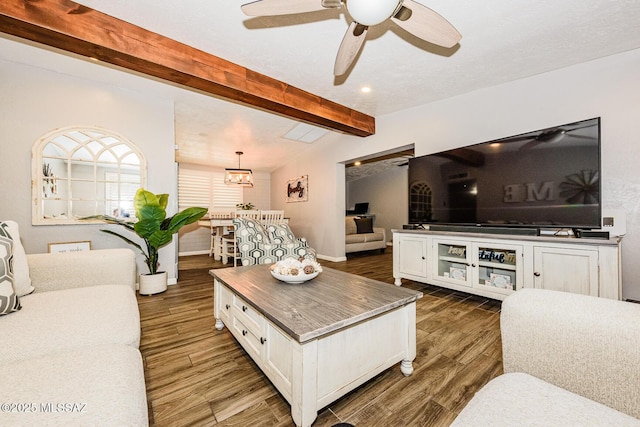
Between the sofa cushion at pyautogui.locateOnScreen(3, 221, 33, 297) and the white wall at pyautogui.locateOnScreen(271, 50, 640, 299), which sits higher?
the white wall at pyautogui.locateOnScreen(271, 50, 640, 299)

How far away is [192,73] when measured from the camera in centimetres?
242

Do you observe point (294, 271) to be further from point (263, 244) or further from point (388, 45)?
point (388, 45)

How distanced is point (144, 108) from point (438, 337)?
4.12 meters

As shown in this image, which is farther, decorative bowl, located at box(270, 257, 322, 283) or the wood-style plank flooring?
decorative bowl, located at box(270, 257, 322, 283)

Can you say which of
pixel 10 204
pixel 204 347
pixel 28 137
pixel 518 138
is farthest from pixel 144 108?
pixel 518 138

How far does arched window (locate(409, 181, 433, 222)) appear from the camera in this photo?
3305mm

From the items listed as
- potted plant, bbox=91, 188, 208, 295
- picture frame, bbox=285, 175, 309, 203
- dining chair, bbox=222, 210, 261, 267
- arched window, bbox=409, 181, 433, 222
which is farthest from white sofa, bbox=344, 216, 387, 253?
potted plant, bbox=91, 188, 208, 295

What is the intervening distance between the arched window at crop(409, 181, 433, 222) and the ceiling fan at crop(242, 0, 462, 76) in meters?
1.85

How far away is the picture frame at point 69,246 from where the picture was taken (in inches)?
109

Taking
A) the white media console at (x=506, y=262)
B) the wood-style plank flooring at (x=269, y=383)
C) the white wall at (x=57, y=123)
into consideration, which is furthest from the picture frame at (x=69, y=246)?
the white media console at (x=506, y=262)

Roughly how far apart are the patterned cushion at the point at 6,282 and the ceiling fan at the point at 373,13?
5.72 ft

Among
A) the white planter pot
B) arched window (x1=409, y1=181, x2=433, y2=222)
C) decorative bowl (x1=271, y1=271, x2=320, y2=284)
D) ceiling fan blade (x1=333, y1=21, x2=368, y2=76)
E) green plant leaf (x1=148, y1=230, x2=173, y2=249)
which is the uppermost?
ceiling fan blade (x1=333, y1=21, x2=368, y2=76)

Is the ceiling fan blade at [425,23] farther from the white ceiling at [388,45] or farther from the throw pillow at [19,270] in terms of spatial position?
the throw pillow at [19,270]

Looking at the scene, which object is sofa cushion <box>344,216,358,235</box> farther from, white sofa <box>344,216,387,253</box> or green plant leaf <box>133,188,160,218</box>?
green plant leaf <box>133,188,160,218</box>
